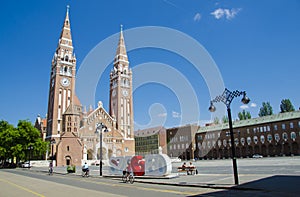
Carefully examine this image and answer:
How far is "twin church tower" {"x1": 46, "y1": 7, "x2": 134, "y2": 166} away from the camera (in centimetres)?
5847

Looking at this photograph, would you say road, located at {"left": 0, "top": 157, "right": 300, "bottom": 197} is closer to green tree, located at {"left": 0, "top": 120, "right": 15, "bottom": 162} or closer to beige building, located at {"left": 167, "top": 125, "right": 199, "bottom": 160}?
green tree, located at {"left": 0, "top": 120, "right": 15, "bottom": 162}

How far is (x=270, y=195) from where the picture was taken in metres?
9.25

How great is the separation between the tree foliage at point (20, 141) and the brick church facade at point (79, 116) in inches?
→ 229

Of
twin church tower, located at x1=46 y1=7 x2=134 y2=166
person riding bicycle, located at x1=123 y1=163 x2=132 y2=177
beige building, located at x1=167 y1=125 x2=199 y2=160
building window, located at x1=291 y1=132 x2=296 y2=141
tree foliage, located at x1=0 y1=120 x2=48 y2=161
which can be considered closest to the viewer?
person riding bicycle, located at x1=123 y1=163 x2=132 y2=177

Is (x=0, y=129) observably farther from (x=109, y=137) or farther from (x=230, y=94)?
(x=230, y=94)

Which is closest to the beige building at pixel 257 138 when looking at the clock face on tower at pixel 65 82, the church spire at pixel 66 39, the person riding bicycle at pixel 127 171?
the person riding bicycle at pixel 127 171

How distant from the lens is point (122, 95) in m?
80.7

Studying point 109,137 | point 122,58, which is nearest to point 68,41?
point 122,58

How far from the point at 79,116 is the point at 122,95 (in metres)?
18.3

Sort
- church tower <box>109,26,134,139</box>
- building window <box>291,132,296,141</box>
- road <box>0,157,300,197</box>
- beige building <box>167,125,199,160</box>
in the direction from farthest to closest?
beige building <box>167,125,199,160</box> < church tower <box>109,26,134,139</box> < building window <box>291,132,296,141</box> < road <box>0,157,300,197</box>

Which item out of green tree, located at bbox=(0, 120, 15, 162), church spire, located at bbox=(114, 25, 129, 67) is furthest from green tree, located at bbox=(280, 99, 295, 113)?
green tree, located at bbox=(0, 120, 15, 162)

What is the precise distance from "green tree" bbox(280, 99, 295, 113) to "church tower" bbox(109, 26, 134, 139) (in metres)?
47.3

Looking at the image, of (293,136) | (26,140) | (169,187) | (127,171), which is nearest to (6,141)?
(26,140)

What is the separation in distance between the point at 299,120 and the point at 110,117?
5180cm
